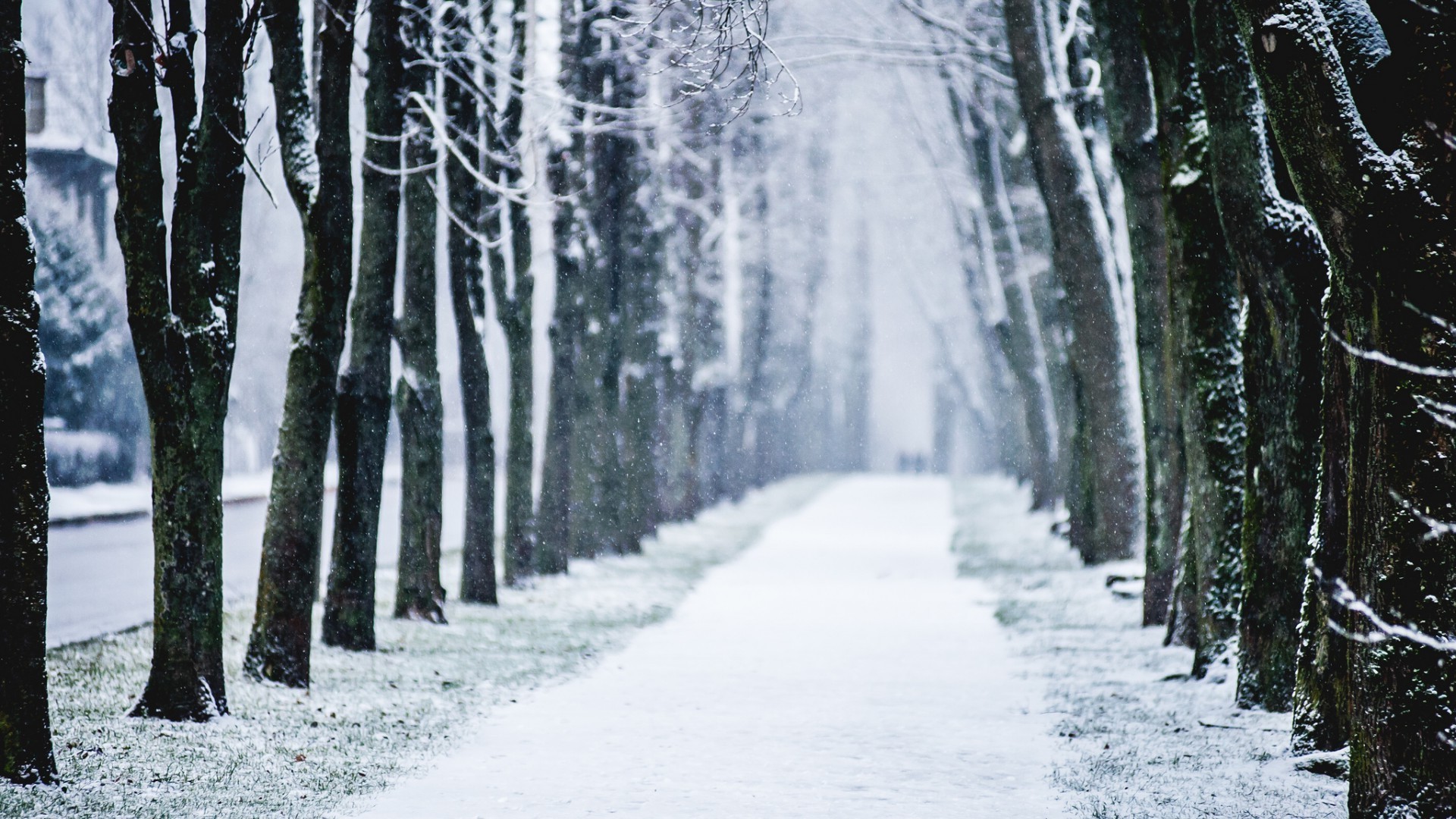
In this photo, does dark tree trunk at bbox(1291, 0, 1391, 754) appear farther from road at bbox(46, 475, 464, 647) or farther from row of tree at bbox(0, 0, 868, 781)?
road at bbox(46, 475, 464, 647)

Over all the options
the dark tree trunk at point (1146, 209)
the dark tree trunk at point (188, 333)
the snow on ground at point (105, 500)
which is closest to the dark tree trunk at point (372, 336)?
the dark tree trunk at point (188, 333)

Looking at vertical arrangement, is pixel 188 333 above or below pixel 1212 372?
above

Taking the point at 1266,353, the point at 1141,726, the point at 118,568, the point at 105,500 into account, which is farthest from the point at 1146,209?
the point at 105,500

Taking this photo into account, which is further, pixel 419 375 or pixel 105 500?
pixel 105 500

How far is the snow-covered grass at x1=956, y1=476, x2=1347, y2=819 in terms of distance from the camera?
689cm

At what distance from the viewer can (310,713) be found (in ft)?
29.9

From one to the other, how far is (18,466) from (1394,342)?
5.74 m

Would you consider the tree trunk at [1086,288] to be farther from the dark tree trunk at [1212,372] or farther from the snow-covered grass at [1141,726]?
the dark tree trunk at [1212,372]

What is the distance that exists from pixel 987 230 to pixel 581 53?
13067 mm

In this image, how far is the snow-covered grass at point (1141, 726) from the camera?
6.89 m

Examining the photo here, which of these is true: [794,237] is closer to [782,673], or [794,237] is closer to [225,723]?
[782,673]

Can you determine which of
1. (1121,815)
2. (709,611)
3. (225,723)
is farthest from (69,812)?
(709,611)

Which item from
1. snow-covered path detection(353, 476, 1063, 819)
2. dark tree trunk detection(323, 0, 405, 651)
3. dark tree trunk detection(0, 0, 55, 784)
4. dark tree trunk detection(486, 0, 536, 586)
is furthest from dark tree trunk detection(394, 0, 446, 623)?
dark tree trunk detection(0, 0, 55, 784)

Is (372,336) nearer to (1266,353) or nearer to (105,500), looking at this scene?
(1266,353)
